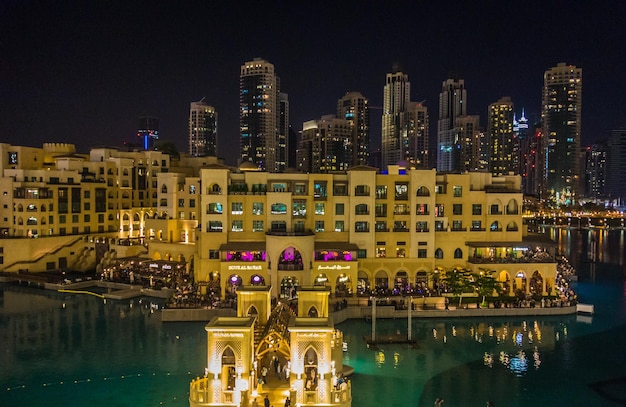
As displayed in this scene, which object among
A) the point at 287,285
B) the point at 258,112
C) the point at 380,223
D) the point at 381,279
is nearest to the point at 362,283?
the point at 381,279

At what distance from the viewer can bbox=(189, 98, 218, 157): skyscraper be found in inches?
5965

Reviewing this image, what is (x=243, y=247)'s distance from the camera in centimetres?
4356

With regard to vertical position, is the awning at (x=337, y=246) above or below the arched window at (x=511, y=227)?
below

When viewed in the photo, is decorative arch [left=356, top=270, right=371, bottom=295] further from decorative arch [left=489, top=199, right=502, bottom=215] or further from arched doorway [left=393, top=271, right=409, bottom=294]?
decorative arch [left=489, top=199, right=502, bottom=215]

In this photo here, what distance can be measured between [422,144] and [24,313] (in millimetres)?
143039

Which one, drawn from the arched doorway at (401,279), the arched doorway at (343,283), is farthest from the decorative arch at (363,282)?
the arched doorway at (401,279)

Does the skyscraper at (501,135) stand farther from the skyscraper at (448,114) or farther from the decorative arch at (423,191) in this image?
the decorative arch at (423,191)

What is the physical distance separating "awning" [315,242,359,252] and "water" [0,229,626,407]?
734 cm

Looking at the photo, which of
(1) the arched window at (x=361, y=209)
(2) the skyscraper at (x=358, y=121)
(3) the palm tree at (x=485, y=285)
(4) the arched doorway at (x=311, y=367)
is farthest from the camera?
(2) the skyscraper at (x=358, y=121)

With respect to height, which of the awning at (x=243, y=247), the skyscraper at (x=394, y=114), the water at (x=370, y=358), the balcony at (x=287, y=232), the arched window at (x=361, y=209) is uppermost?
the skyscraper at (x=394, y=114)

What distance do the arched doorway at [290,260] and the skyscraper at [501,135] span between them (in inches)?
6111

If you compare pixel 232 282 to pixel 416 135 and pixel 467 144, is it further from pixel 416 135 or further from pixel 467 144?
pixel 467 144

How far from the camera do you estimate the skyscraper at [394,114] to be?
569 ft

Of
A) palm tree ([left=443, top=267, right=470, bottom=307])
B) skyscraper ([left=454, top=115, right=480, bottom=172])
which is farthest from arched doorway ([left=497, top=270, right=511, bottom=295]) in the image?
skyscraper ([left=454, top=115, right=480, bottom=172])
